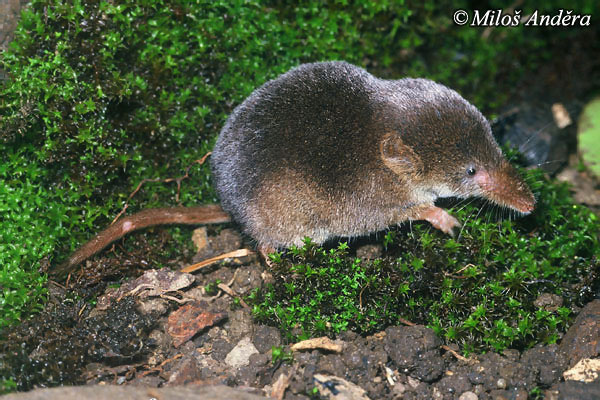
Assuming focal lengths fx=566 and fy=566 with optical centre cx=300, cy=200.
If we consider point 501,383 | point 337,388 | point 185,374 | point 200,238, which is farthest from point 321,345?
point 200,238

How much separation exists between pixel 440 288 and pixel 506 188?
2.46ft

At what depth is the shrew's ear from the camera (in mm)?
3359

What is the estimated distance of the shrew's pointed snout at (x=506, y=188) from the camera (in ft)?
11.3

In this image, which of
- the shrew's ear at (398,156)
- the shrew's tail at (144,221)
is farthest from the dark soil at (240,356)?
the shrew's ear at (398,156)

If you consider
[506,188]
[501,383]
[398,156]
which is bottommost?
[501,383]

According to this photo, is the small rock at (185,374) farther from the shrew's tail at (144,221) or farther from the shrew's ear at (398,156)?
the shrew's ear at (398,156)

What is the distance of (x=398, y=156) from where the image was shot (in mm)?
3379

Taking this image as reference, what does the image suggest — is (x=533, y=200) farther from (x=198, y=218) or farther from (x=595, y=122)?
(x=198, y=218)

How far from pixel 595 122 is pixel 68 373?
4.39m

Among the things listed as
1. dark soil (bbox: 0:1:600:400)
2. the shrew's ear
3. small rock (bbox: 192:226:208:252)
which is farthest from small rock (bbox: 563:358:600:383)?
small rock (bbox: 192:226:208:252)

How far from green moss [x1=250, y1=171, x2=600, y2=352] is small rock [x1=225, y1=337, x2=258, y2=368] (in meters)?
0.18

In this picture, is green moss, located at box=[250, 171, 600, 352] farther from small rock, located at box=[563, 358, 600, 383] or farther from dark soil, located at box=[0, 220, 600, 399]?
small rock, located at box=[563, 358, 600, 383]

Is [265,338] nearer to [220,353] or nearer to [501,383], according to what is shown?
[220,353]

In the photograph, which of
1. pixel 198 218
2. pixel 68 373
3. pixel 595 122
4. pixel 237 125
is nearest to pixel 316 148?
pixel 237 125
